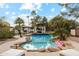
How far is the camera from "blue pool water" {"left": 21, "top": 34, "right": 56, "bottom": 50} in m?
1.60

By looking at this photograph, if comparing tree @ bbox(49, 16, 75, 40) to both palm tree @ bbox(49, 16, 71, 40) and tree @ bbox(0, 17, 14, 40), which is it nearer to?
palm tree @ bbox(49, 16, 71, 40)

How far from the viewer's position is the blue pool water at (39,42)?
160cm

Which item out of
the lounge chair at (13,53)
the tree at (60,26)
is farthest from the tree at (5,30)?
the tree at (60,26)

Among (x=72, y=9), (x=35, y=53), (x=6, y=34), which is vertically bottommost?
(x=35, y=53)

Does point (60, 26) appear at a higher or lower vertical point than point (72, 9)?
lower

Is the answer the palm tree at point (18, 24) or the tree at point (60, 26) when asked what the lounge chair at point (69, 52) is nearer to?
the tree at point (60, 26)

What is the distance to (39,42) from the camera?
160 cm

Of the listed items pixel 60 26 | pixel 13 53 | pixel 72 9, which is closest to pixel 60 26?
pixel 60 26

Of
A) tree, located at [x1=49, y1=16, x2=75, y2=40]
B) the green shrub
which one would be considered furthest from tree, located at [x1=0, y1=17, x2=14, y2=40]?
tree, located at [x1=49, y1=16, x2=75, y2=40]

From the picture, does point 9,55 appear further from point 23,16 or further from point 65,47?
point 65,47

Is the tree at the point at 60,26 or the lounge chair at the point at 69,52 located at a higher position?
the tree at the point at 60,26

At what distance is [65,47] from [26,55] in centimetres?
32

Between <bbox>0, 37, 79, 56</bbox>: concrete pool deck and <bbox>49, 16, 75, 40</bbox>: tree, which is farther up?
<bbox>49, 16, 75, 40</bbox>: tree

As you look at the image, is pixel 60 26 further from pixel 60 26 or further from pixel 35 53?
pixel 35 53
